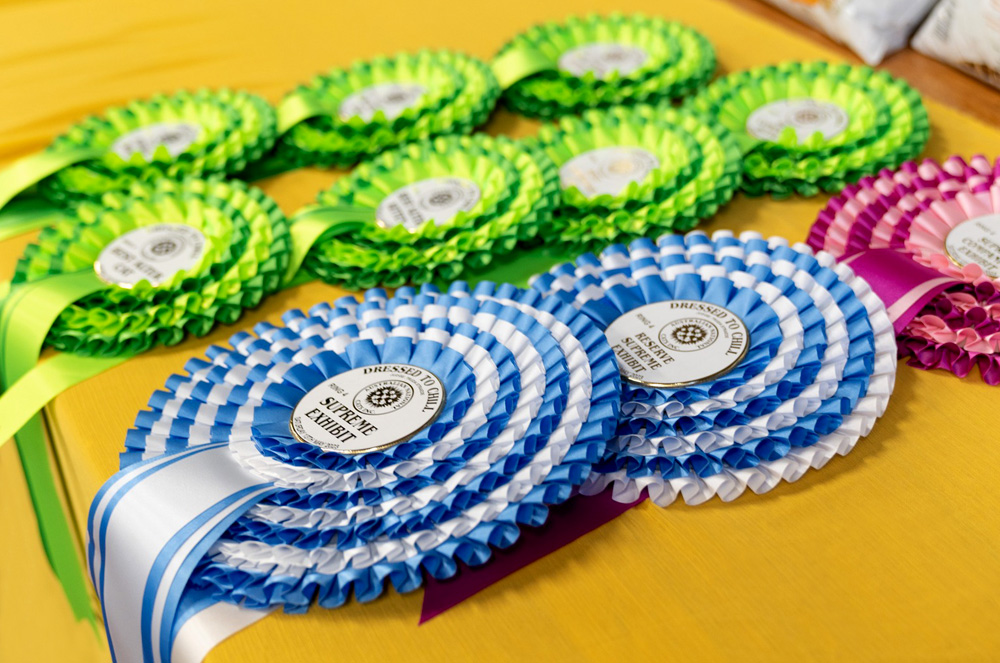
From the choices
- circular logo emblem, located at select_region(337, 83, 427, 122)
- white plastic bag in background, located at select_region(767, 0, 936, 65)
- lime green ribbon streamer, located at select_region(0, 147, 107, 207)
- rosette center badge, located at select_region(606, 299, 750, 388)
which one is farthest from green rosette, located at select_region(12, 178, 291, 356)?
white plastic bag in background, located at select_region(767, 0, 936, 65)

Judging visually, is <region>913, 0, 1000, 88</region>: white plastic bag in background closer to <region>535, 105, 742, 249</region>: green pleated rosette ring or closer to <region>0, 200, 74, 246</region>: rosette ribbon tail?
<region>535, 105, 742, 249</region>: green pleated rosette ring

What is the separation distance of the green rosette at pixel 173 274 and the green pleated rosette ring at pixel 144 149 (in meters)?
0.06

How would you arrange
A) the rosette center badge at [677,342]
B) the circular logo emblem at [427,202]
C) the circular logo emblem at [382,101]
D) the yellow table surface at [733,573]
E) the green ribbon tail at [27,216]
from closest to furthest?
1. the yellow table surface at [733,573]
2. the rosette center badge at [677,342]
3. the circular logo emblem at [427,202]
4. the green ribbon tail at [27,216]
5. the circular logo emblem at [382,101]

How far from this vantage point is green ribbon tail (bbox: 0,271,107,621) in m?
0.80

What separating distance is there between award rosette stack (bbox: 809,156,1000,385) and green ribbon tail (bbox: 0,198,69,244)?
0.80 meters

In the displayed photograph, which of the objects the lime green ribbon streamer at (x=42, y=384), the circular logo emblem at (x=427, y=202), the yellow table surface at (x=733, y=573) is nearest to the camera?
the yellow table surface at (x=733, y=573)

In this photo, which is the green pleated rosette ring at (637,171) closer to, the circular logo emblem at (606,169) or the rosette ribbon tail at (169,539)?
the circular logo emblem at (606,169)

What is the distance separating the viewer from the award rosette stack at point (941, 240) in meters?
0.68

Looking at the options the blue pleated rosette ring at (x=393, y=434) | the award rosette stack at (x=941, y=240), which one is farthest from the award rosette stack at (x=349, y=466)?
the award rosette stack at (x=941, y=240)

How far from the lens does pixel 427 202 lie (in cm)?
91

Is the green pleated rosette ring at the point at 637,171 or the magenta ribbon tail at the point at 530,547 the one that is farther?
the green pleated rosette ring at the point at 637,171

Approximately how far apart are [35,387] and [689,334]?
1.82 ft

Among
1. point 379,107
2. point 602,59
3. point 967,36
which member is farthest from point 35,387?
point 967,36

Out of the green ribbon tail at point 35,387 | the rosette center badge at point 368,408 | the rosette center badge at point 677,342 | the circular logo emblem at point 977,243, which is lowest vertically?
the green ribbon tail at point 35,387
